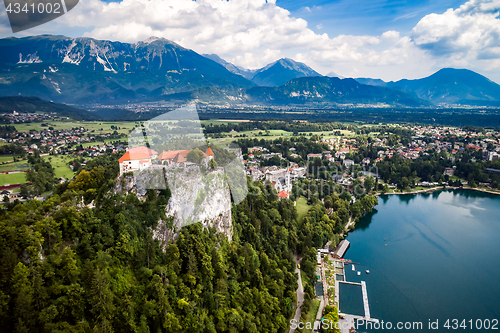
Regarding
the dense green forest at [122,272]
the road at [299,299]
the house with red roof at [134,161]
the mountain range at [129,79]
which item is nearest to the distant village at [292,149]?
the house with red roof at [134,161]

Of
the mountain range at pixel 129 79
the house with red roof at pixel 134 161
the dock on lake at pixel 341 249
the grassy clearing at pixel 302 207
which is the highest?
the mountain range at pixel 129 79

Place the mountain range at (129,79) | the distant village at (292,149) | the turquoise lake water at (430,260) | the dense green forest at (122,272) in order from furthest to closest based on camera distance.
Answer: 1. the mountain range at (129,79)
2. the distant village at (292,149)
3. the turquoise lake water at (430,260)
4. the dense green forest at (122,272)

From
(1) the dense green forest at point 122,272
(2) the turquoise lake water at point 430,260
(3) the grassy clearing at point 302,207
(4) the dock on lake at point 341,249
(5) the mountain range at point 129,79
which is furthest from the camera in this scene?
(5) the mountain range at point 129,79

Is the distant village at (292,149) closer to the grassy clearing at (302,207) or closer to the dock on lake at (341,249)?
the grassy clearing at (302,207)

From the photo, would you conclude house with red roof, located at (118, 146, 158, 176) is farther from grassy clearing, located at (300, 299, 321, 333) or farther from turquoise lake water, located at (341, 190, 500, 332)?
turquoise lake water, located at (341, 190, 500, 332)

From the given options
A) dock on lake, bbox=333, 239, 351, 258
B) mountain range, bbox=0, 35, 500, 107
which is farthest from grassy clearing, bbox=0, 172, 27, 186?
mountain range, bbox=0, 35, 500, 107

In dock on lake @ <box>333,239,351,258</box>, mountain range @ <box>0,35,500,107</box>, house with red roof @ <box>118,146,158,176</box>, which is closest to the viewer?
house with red roof @ <box>118,146,158,176</box>

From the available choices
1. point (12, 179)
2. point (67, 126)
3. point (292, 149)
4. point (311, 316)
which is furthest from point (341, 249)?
point (67, 126)
